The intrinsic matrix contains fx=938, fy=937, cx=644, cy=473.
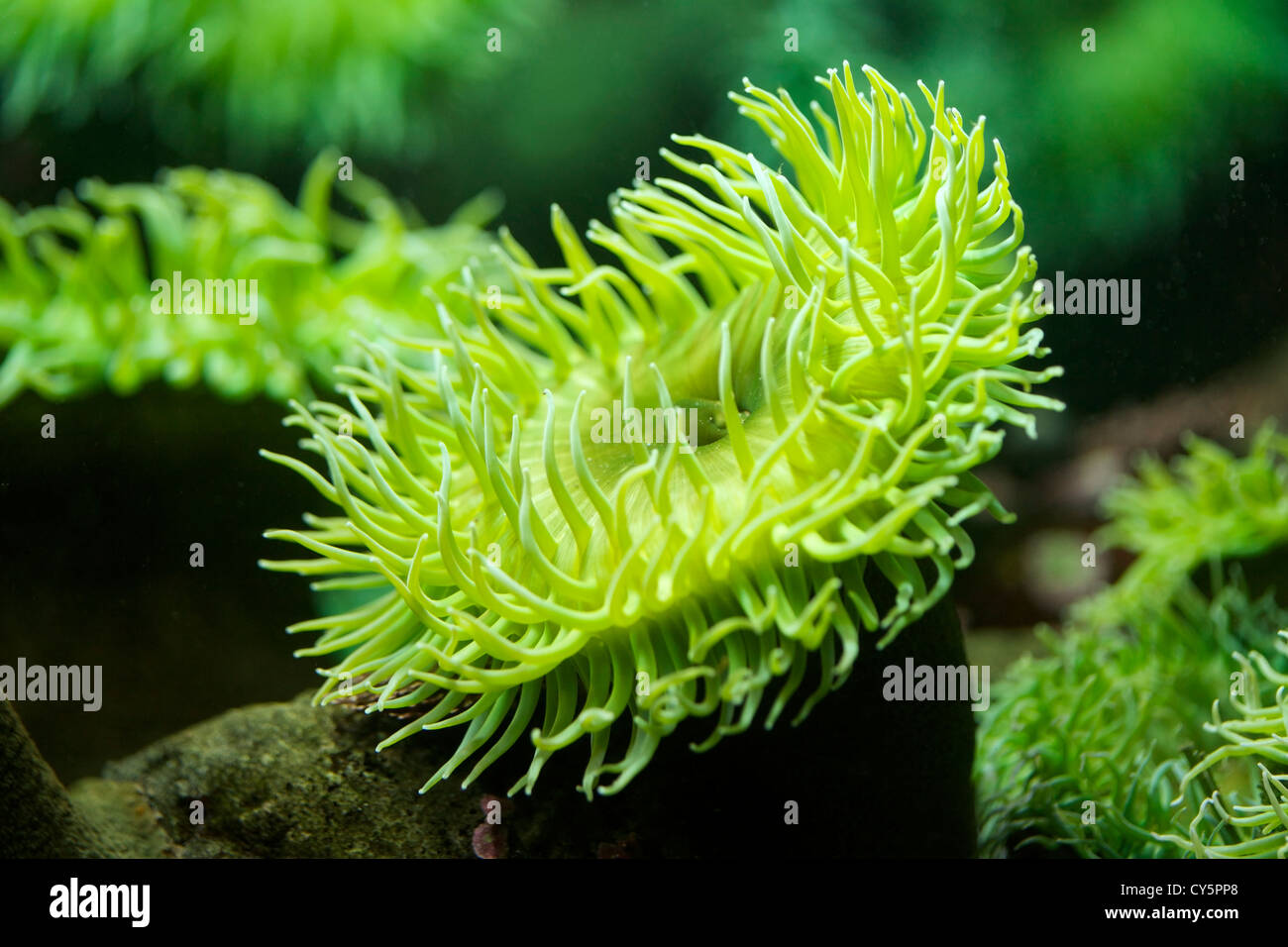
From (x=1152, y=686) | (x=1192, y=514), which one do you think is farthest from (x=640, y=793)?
(x=1192, y=514)

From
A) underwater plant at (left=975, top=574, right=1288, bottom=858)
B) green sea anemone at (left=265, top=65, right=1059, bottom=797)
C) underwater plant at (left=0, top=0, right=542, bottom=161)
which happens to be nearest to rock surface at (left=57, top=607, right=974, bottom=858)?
green sea anemone at (left=265, top=65, right=1059, bottom=797)

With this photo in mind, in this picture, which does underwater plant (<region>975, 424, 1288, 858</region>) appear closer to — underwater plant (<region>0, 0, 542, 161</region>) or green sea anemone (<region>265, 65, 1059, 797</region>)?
green sea anemone (<region>265, 65, 1059, 797</region>)

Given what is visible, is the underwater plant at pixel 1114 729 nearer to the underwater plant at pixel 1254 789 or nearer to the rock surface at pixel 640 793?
the underwater plant at pixel 1254 789

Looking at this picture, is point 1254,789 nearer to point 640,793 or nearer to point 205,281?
point 640,793

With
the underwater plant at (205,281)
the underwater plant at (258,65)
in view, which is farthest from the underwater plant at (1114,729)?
the underwater plant at (258,65)
